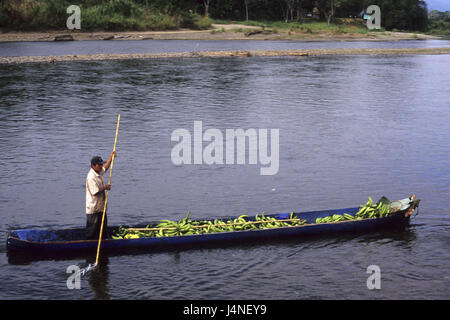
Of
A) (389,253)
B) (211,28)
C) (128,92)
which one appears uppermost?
(211,28)

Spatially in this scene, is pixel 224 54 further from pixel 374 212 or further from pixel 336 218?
pixel 336 218

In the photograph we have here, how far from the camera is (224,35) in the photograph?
87312mm

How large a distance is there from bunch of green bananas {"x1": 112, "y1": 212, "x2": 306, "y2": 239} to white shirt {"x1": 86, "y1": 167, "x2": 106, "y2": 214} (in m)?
1.00

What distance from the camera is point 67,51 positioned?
64.2 m

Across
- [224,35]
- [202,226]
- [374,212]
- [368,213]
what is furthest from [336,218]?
[224,35]

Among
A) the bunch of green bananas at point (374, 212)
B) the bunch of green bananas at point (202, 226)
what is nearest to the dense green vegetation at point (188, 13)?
the bunch of green bananas at point (202, 226)

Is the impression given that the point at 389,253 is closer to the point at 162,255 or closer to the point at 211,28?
the point at 162,255

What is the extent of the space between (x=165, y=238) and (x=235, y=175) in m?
7.41

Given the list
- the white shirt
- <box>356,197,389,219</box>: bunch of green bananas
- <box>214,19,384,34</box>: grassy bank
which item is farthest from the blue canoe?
<box>214,19,384,34</box>: grassy bank

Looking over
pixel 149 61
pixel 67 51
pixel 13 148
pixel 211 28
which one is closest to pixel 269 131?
pixel 13 148

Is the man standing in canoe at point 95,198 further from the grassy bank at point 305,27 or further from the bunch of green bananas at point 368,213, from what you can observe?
the grassy bank at point 305,27

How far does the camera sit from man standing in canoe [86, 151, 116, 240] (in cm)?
1405

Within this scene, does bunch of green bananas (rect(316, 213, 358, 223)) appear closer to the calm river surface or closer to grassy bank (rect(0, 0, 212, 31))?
the calm river surface

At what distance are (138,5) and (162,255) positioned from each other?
7968cm
